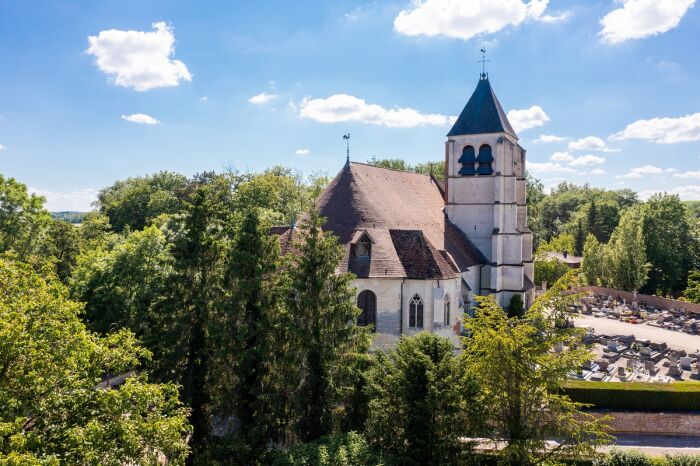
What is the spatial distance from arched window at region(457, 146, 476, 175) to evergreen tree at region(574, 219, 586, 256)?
6618 centimetres

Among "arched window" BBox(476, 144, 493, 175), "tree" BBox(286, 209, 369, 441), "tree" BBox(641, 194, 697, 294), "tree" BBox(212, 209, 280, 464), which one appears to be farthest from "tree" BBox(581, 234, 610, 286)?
"tree" BBox(212, 209, 280, 464)

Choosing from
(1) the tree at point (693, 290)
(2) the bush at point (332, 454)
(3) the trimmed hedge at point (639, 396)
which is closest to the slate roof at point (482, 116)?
(3) the trimmed hedge at point (639, 396)

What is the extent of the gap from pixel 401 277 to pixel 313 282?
929cm

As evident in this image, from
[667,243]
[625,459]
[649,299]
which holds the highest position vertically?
[667,243]

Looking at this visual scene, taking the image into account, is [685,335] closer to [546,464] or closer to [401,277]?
[401,277]

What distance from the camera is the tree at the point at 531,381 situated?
51.1 ft

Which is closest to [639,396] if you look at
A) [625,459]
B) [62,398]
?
[625,459]

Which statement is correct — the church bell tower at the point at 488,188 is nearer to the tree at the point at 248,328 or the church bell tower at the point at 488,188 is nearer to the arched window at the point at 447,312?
the arched window at the point at 447,312

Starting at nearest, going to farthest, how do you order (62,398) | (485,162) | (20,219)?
(62,398) < (20,219) < (485,162)

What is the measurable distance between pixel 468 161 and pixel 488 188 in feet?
8.59

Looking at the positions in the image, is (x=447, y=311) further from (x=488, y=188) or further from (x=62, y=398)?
(x=62, y=398)

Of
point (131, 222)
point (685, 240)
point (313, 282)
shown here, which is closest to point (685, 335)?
point (685, 240)

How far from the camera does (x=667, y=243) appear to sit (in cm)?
6444

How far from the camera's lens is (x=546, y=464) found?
52.4ft
